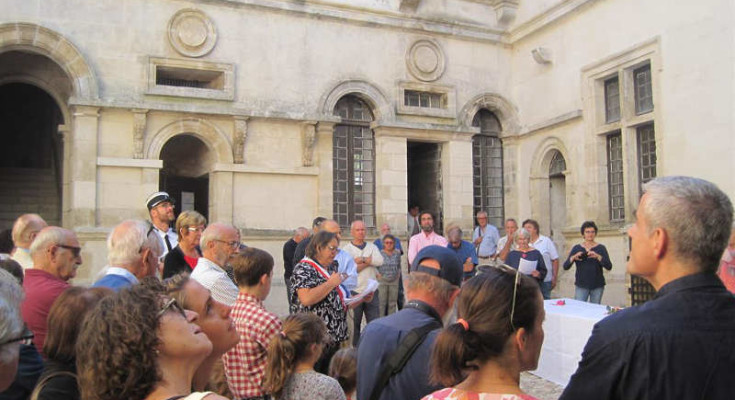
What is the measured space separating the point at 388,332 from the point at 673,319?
4.50 ft

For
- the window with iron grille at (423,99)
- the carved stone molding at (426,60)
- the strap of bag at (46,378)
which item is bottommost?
the strap of bag at (46,378)

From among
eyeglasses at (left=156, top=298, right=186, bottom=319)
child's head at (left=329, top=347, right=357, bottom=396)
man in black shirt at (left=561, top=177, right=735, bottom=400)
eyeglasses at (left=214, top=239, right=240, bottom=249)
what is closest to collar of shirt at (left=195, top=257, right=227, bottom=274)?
eyeglasses at (left=214, top=239, right=240, bottom=249)

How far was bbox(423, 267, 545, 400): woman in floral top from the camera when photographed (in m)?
1.93

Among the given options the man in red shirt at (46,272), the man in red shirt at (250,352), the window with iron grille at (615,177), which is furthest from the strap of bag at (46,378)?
the window with iron grille at (615,177)

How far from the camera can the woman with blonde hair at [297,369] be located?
122 inches

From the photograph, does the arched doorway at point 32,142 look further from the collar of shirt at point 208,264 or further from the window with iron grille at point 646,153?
the window with iron grille at point 646,153

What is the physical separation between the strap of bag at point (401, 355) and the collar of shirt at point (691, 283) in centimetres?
113

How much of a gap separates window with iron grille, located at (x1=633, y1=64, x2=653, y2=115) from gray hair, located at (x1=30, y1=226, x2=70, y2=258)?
10.9 m

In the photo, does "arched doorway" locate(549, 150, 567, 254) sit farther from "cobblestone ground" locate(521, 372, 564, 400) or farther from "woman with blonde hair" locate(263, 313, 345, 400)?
"woman with blonde hair" locate(263, 313, 345, 400)

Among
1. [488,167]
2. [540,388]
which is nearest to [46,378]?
[540,388]

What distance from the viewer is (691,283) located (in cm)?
185

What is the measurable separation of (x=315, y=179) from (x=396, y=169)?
187 centimetres

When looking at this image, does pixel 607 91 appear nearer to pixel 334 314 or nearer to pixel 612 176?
pixel 612 176

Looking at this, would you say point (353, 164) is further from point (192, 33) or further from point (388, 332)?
point (388, 332)
